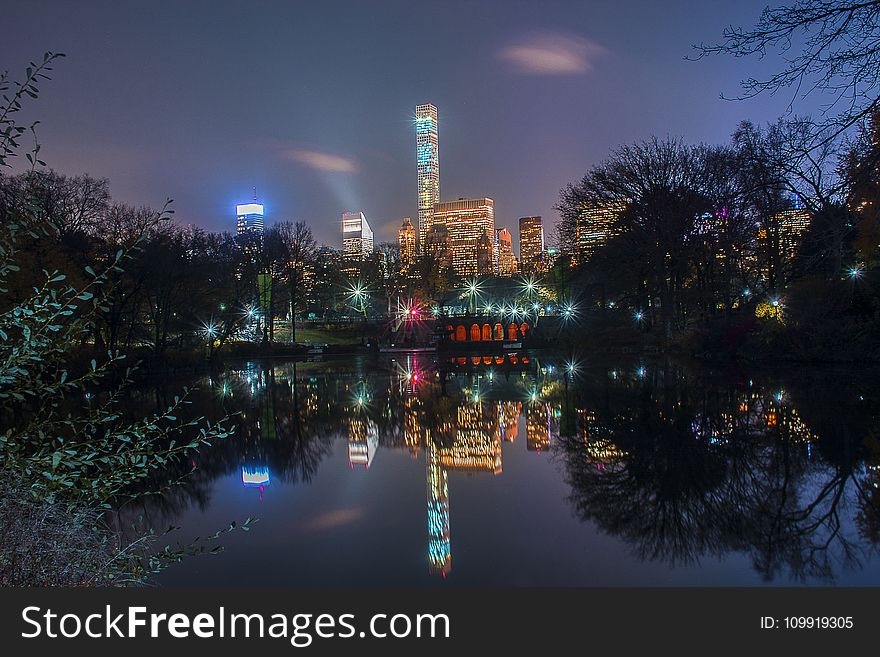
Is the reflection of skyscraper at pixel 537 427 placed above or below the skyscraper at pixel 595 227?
below

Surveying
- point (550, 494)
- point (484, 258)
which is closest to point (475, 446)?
point (550, 494)

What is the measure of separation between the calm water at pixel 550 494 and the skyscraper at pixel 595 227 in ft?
93.2

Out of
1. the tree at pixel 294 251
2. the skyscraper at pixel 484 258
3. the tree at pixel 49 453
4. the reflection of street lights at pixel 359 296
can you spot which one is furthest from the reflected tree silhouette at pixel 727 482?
the skyscraper at pixel 484 258

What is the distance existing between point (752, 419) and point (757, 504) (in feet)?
23.4

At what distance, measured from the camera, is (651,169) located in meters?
44.4

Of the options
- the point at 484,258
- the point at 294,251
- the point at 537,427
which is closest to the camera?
the point at 537,427

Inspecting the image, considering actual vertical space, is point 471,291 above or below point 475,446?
above

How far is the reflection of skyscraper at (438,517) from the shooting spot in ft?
22.3

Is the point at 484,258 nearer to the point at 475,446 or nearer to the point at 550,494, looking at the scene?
the point at 475,446

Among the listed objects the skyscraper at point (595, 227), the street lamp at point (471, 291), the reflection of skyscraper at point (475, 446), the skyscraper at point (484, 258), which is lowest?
the reflection of skyscraper at point (475, 446)

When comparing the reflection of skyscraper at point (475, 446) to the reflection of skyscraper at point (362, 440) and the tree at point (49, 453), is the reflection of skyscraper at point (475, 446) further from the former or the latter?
the tree at point (49, 453)

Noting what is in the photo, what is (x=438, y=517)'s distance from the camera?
27.8ft

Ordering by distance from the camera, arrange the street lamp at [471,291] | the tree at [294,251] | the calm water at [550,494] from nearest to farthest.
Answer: the calm water at [550,494] < the tree at [294,251] < the street lamp at [471,291]

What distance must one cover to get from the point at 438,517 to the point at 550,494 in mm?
1808
